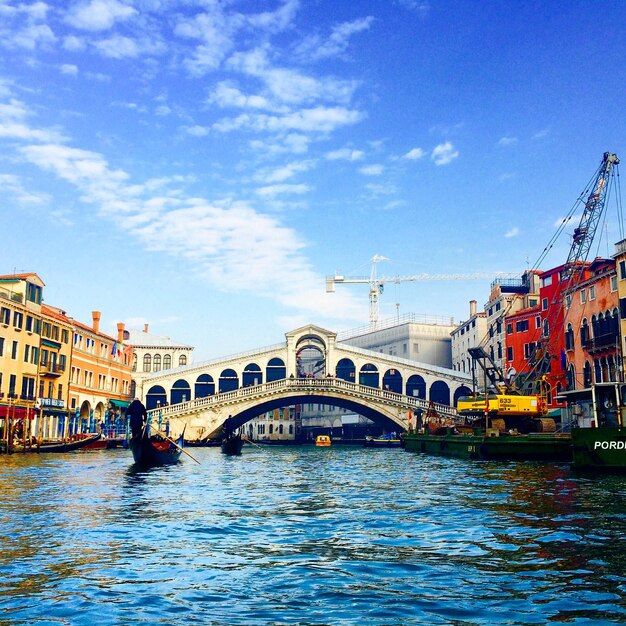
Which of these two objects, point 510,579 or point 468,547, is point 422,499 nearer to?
point 468,547

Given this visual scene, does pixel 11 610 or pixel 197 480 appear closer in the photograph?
pixel 11 610

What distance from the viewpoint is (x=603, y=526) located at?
36.2 feet

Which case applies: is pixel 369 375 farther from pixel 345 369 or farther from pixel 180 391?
pixel 180 391

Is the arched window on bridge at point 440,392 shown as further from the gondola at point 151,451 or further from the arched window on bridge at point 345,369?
the gondola at point 151,451

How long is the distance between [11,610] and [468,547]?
19.5 ft

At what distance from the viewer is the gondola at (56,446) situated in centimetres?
3606

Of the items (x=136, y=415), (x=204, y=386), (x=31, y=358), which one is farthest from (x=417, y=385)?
(x=136, y=415)

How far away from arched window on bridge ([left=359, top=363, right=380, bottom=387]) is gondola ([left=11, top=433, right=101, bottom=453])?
27839 millimetres

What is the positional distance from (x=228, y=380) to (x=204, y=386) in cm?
227

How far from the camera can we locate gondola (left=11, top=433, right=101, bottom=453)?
118 feet

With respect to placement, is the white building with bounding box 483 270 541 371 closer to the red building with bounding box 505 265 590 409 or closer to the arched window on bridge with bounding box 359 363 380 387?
the red building with bounding box 505 265 590 409

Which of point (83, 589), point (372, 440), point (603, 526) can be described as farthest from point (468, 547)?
point (372, 440)

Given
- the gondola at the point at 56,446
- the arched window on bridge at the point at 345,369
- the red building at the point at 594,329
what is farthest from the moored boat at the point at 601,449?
the arched window on bridge at the point at 345,369

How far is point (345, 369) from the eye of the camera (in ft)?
209
